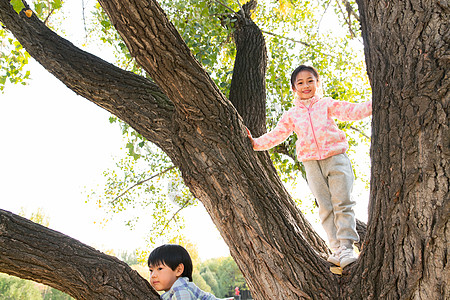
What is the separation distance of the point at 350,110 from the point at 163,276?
1620mm

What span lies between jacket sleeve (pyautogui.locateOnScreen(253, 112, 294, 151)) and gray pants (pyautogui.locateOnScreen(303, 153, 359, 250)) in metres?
0.27

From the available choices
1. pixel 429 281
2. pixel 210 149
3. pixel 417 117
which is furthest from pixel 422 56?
pixel 210 149

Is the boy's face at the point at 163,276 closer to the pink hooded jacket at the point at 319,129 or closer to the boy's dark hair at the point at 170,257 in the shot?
the boy's dark hair at the point at 170,257

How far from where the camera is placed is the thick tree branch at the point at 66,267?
2.21 m

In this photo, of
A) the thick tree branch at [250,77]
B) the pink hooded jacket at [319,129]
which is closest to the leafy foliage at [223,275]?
the thick tree branch at [250,77]

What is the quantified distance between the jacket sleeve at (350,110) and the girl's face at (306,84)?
21cm

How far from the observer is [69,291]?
2279 mm

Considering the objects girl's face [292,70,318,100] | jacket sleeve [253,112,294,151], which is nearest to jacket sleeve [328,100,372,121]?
girl's face [292,70,318,100]

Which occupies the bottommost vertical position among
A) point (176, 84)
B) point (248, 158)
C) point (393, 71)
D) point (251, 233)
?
point (251, 233)

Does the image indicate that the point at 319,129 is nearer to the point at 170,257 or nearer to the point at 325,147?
the point at 325,147

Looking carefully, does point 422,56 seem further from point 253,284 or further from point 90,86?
point 90,86

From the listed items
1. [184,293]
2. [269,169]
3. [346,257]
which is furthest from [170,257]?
[346,257]

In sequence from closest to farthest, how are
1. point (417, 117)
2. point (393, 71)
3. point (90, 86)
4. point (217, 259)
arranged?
point (417, 117) → point (393, 71) → point (90, 86) → point (217, 259)

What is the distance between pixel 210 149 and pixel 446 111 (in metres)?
1.27
